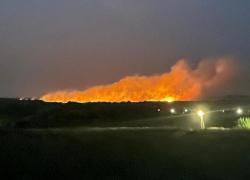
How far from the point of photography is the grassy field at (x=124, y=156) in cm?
1368

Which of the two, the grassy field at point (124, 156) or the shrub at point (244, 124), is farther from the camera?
the shrub at point (244, 124)

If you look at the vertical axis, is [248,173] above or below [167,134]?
below

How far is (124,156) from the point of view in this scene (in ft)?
51.9

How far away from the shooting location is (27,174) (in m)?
13.1

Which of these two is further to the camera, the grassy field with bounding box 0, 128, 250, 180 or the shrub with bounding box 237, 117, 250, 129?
the shrub with bounding box 237, 117, 250, 129

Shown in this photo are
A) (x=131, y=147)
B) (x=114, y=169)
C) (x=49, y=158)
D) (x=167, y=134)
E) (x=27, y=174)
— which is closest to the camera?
(x=27, y=174)

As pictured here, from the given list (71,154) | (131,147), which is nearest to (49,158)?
(71,154)

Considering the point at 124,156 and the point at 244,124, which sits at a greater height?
the point at 244,124

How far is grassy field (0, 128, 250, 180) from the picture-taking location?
13680 millimetres

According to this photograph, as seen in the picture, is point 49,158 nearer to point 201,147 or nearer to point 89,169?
point 89,169

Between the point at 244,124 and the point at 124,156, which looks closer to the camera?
the point at 124,156

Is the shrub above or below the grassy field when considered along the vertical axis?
above

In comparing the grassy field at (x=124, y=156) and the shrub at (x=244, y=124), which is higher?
the shrub at (x=244, y=124)

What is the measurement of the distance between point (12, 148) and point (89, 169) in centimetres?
417
